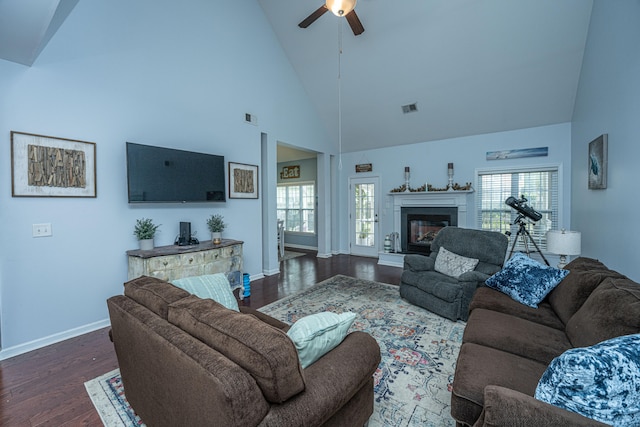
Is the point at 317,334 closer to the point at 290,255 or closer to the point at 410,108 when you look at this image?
the point at 410,108

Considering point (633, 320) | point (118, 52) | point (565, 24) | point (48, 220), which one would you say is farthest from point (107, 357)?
point (565, 24)

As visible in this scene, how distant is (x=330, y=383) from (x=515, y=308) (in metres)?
1.96

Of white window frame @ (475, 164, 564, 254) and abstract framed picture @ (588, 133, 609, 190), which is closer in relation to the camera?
abstract framed picture @ (588, 133, 609, 190)

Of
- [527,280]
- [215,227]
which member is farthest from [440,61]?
[215,227]

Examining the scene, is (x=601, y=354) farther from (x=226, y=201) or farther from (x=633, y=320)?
(x=226, y=201)

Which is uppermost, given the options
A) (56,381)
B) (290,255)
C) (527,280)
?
(527,280)

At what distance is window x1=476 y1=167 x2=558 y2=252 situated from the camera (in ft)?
16.3

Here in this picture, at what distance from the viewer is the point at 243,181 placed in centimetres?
463

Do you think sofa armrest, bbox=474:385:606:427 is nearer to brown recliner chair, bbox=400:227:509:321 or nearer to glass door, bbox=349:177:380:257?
brown recliner chair, bbox=400:227:509:321

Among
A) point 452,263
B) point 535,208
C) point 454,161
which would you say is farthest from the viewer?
point 454,161

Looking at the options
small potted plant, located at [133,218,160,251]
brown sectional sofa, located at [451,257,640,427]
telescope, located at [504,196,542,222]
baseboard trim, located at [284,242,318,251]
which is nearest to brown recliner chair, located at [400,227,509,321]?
brown sectional sofa, located at [451,257,640,427]

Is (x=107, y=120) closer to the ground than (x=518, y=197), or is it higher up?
higher up

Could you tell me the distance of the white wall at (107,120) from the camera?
2602 mm

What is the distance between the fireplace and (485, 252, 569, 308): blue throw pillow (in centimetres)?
311
